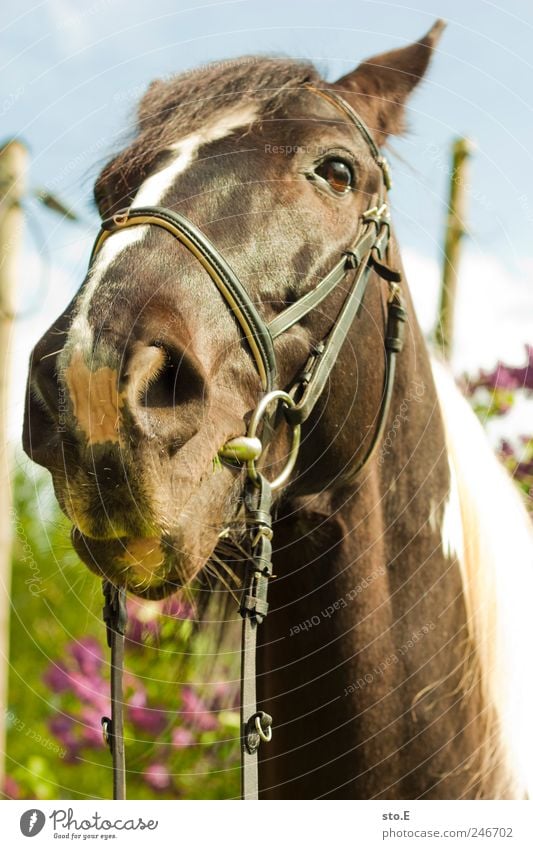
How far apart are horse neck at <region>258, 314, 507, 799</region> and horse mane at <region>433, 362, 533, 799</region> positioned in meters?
0.02

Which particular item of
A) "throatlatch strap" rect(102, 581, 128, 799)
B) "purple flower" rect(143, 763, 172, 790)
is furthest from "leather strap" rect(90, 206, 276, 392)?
"purple flower" rect(143, 763, 172, 790)

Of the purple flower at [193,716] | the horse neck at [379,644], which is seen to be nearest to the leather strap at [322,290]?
the horse neck at [379,644]

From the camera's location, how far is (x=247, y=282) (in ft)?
4.23

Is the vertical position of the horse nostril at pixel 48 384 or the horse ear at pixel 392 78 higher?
the horse ear at pixel 392 78

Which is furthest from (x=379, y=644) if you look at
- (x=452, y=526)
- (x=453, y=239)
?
(x=453, y=239)

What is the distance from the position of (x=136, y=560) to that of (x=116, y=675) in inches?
11.9

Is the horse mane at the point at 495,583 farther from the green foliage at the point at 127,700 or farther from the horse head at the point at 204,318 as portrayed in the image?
the green foliage at the point at 127,700

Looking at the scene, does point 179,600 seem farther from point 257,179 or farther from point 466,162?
point 466,162

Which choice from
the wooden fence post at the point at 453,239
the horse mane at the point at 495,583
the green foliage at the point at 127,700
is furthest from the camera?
the wooden fence post at the point at 453,239

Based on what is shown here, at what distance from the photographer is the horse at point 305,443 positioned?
1117 mm

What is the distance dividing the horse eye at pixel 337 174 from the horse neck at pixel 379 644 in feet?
1.10

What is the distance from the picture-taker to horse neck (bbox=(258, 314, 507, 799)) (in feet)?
4.86

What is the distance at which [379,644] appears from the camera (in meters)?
1.50

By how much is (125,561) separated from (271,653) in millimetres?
512
